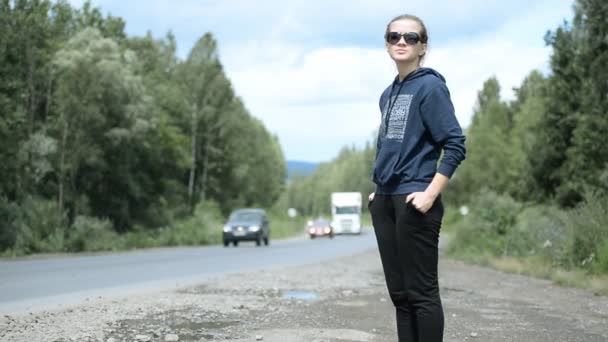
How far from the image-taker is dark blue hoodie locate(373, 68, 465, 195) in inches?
168

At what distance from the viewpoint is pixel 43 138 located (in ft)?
137

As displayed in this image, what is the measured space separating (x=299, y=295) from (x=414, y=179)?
731 cm

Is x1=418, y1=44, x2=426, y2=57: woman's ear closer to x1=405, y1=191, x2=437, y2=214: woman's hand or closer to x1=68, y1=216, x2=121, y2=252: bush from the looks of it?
x1=405, y1=191, x2=437, y2=214: woman's hand

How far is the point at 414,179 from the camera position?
4.27 m

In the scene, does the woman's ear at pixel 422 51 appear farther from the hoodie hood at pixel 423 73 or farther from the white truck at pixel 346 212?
the white truck at pixel 346 212

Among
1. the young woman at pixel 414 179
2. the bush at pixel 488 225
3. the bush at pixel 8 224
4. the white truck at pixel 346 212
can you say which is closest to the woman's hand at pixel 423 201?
the young woman at pixel 414 179

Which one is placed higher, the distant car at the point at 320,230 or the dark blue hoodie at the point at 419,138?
the dark blue hoodie at the point at 419,138

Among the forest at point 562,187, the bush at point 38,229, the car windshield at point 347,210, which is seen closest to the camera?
the forest at point 562,187

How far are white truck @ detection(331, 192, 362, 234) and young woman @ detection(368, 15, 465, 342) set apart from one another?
67153 mm

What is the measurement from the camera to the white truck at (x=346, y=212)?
235 ft

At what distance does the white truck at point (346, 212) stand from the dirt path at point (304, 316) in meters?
58.6

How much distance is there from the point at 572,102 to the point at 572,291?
21657 mm

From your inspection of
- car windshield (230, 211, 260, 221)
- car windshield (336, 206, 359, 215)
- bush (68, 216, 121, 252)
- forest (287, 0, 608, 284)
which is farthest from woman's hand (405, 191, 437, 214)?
car windshield (336, 206, 359, 215)

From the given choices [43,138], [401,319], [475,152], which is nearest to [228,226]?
[43,138]
